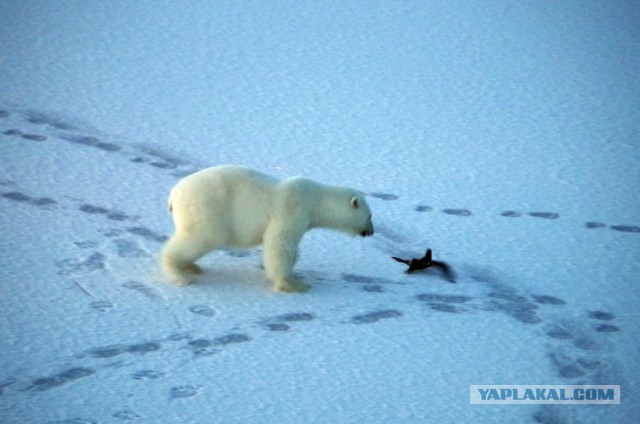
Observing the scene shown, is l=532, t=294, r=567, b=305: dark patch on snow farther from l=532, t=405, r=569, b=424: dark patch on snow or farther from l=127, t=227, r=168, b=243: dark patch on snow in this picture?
l=127, t=227, r=168, b=243: dark patch on snow

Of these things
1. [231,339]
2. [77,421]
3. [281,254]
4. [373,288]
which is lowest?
[77,421]

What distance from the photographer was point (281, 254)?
370 centimetres

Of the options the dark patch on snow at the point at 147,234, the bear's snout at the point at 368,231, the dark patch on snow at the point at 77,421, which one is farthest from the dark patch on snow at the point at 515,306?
the dark patch on snow at the point at 77,421

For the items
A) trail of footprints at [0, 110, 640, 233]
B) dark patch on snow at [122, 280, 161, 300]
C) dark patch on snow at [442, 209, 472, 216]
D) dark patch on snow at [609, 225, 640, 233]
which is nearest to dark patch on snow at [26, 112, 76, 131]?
trail of footprints at [0, 110, 640, 233]

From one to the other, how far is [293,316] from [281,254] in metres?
0.29

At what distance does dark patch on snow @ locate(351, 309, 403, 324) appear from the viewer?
3568mm

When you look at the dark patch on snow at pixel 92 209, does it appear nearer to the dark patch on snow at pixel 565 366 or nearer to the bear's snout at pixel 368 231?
the bear's snout at pixel 368 231

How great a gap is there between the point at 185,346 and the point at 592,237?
88.9 inches

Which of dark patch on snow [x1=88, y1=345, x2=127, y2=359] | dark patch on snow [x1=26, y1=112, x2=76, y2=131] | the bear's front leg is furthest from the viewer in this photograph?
dark patch on snow [x1=26, y1=112, x2=76, y2=131]

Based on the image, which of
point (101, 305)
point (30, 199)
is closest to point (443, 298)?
point (101, 305)

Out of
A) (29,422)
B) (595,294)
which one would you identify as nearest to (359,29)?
(595,294)

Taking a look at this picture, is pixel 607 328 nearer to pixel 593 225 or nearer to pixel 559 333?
pixel 559 333

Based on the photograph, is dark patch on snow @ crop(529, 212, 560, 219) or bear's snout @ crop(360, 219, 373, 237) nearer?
bear's snout @ crop(360, 219, 373, 237)

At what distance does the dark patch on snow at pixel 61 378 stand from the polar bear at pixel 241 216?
768 mm
